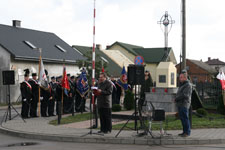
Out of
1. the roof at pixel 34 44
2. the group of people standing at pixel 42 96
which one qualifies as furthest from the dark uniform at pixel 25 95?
the roof at pixel 34 44

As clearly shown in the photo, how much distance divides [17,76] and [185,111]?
75.2 ft

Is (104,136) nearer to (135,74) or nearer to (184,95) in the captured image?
(135,74)

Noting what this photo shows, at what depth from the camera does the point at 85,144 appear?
10531 millimetres

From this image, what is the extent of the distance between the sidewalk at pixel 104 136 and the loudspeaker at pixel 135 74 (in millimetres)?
1622

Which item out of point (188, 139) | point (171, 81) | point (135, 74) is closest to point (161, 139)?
point (188, 139)

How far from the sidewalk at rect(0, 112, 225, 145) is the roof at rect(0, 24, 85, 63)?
18.5 m

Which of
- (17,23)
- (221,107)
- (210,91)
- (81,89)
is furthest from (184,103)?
(17,23)

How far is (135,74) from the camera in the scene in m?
12.3

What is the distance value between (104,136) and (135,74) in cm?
233

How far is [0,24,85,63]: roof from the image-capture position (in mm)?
31877

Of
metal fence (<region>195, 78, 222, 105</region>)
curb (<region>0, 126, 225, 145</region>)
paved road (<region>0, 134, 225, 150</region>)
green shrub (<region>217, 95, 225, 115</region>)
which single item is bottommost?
paved road (<region>0, 134, 225, 150</region>)

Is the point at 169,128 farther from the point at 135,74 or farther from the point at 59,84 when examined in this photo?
the point at 59,84

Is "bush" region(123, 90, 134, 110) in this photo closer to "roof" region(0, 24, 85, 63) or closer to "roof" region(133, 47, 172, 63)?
"roof" region(0, 24, 85, 63)

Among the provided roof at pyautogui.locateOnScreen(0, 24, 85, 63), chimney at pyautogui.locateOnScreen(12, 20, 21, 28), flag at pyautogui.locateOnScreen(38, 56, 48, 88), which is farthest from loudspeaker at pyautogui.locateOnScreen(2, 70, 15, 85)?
chimney at pyautogui.locateOnScreen(12, 20, 21, 28)
